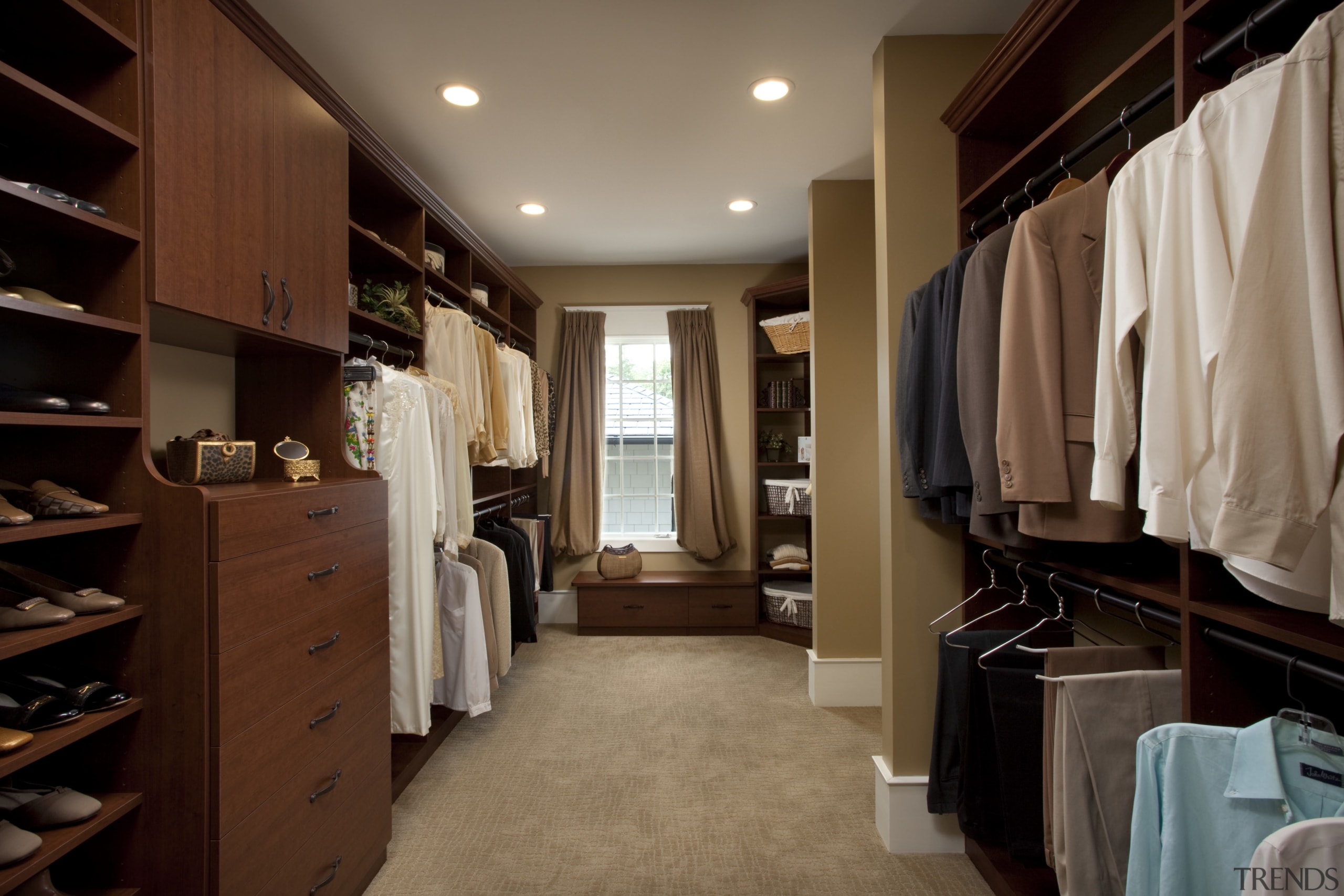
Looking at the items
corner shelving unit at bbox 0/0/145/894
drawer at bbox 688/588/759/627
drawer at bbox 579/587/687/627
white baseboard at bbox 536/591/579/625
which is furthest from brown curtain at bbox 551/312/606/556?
corner shelving unit at bbox 0/0/145/894

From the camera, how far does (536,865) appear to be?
1.93 metres

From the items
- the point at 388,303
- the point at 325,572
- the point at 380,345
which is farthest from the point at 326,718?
the point at 388,303

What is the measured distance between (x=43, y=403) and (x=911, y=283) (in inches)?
84.5

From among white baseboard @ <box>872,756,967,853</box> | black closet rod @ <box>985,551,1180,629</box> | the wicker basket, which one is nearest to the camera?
black closet rod @ <box>985,551,1180,629</box>

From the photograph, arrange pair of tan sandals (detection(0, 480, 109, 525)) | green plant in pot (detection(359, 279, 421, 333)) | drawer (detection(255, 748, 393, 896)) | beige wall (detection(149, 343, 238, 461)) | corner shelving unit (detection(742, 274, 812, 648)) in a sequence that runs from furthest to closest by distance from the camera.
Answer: corner shelving unit (detection(742, 274, 812, 648)) → green plant in pot (detection(359, 279, 421, 333)) → beige wall (detection(149, 343, 238, 461)) → drawer (detection(255, 748, 393, 896)) → pair of tan sandals (detection(0, 480, 109, 525))

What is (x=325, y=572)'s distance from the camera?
5.19 feet

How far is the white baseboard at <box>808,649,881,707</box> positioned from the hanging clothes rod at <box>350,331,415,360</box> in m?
2.46

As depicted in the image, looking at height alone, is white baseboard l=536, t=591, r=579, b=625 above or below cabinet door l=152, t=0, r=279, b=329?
below

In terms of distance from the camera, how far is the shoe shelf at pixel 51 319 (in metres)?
0.99

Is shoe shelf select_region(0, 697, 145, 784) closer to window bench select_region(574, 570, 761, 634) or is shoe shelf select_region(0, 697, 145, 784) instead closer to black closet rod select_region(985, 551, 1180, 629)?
black closet rod select_region(985, 551, 1180, 629)

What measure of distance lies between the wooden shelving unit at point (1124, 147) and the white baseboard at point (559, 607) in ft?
10.7

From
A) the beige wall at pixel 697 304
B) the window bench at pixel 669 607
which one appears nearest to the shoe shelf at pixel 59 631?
the window bench at pixel 669 607

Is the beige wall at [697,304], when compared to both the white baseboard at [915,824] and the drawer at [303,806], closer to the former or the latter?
the white baseboard at [915,824]

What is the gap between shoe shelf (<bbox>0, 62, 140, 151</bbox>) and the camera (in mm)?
1018
